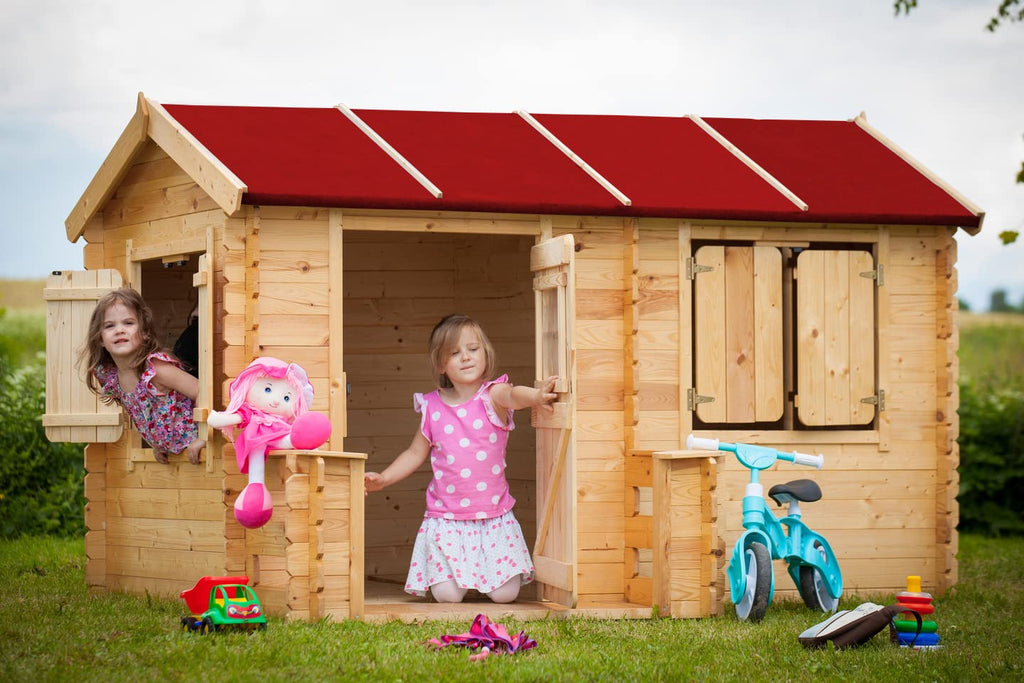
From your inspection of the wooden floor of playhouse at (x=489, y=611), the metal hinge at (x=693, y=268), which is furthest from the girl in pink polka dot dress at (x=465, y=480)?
the metal hinge at (x=693, y=268)

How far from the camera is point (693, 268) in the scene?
884cm

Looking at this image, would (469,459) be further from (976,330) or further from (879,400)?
(976,330)

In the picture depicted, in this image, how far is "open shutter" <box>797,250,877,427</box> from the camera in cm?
907

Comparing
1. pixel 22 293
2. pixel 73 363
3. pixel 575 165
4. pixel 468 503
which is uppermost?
pixel 22 293

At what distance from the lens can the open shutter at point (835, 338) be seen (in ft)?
29.8

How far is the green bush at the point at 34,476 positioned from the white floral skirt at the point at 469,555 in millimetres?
5519

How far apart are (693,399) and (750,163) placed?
6.21ft

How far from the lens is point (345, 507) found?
24.8 feet

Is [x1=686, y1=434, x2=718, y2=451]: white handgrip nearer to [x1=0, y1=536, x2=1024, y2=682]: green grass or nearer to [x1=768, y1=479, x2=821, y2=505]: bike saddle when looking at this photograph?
[x1=768, y1=479, x2=821, y2=505]: bike saddle

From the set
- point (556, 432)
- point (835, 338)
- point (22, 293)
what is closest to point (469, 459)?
point (556, 432)

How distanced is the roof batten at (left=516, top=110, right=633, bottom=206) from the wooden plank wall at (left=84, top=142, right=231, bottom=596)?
99.4 inches

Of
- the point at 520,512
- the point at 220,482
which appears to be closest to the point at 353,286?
the point at 520,512

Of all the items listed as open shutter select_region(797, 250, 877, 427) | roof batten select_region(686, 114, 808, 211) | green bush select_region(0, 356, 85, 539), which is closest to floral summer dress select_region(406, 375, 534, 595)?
open shutter select_region(797, 250, 877, 427)

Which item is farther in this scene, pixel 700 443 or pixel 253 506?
pixel 700 443
